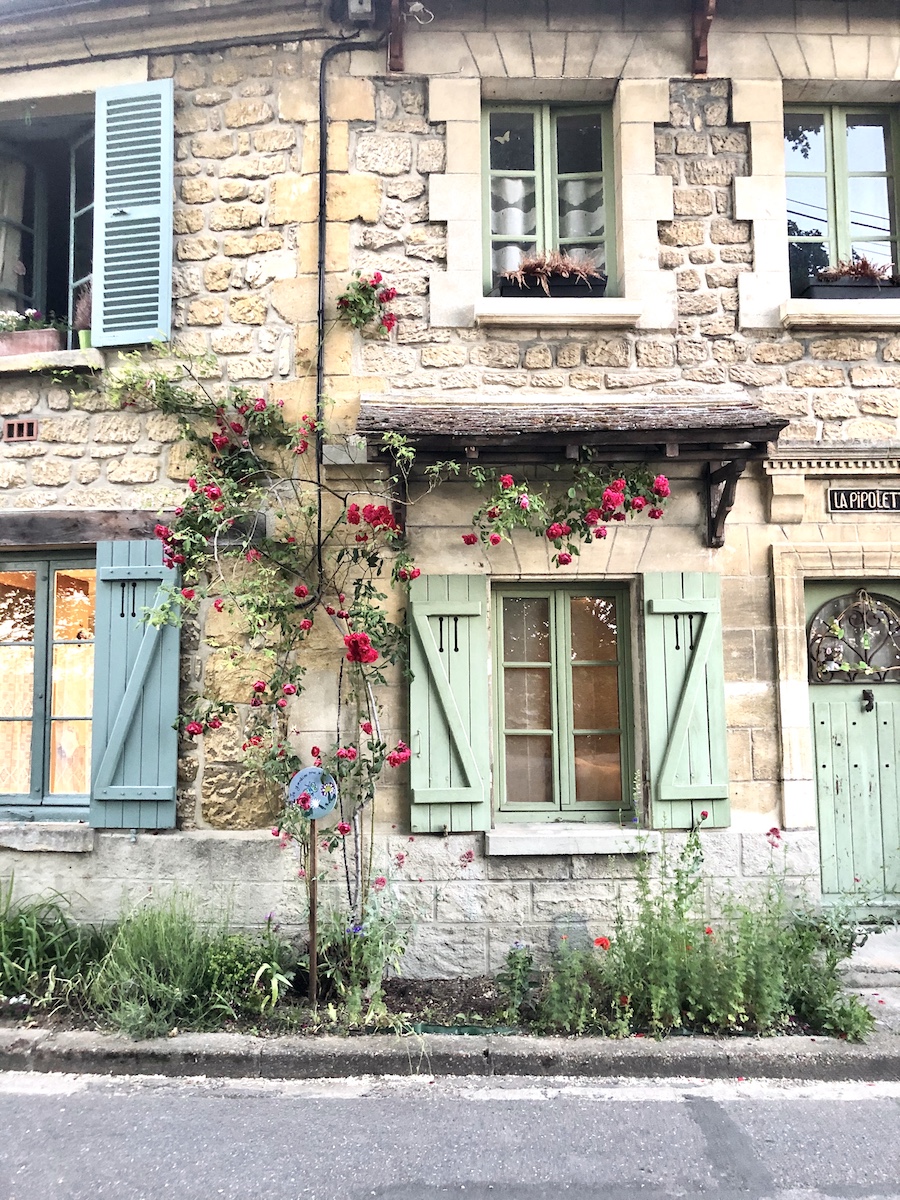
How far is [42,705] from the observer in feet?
16.4

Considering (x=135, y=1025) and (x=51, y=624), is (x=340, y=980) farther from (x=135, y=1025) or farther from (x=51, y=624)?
(x=51, y=624)

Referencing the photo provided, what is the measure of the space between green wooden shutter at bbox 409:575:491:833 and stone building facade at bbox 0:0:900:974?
0.11 m

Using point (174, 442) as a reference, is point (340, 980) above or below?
below

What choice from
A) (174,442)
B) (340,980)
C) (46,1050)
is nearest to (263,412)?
(174,442)

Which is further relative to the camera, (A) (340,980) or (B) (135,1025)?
(A) (340,980)

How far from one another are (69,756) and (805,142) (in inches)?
233

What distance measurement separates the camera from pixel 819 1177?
2961mm

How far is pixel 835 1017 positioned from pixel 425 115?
17.4 ft

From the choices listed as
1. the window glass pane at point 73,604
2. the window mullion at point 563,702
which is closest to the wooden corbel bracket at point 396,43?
the window mullion at point 563,702

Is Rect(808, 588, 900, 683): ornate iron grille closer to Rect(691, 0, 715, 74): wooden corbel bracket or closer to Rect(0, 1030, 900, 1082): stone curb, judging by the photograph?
Rect(0, 1030, 900, 1082): stone curb

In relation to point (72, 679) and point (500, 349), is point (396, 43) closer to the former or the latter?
point (500, 349)

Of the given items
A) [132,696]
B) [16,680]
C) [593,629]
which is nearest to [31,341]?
[16,680]

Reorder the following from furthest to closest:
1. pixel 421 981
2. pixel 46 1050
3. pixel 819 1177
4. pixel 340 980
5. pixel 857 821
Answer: pixel 857 821, pixel 421 981, pixel 340 980, pixel 46 1050, pixel 819 1177

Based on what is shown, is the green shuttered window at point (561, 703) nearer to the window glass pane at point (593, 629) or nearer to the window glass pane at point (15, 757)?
the window glass pane at point (593, 629)
